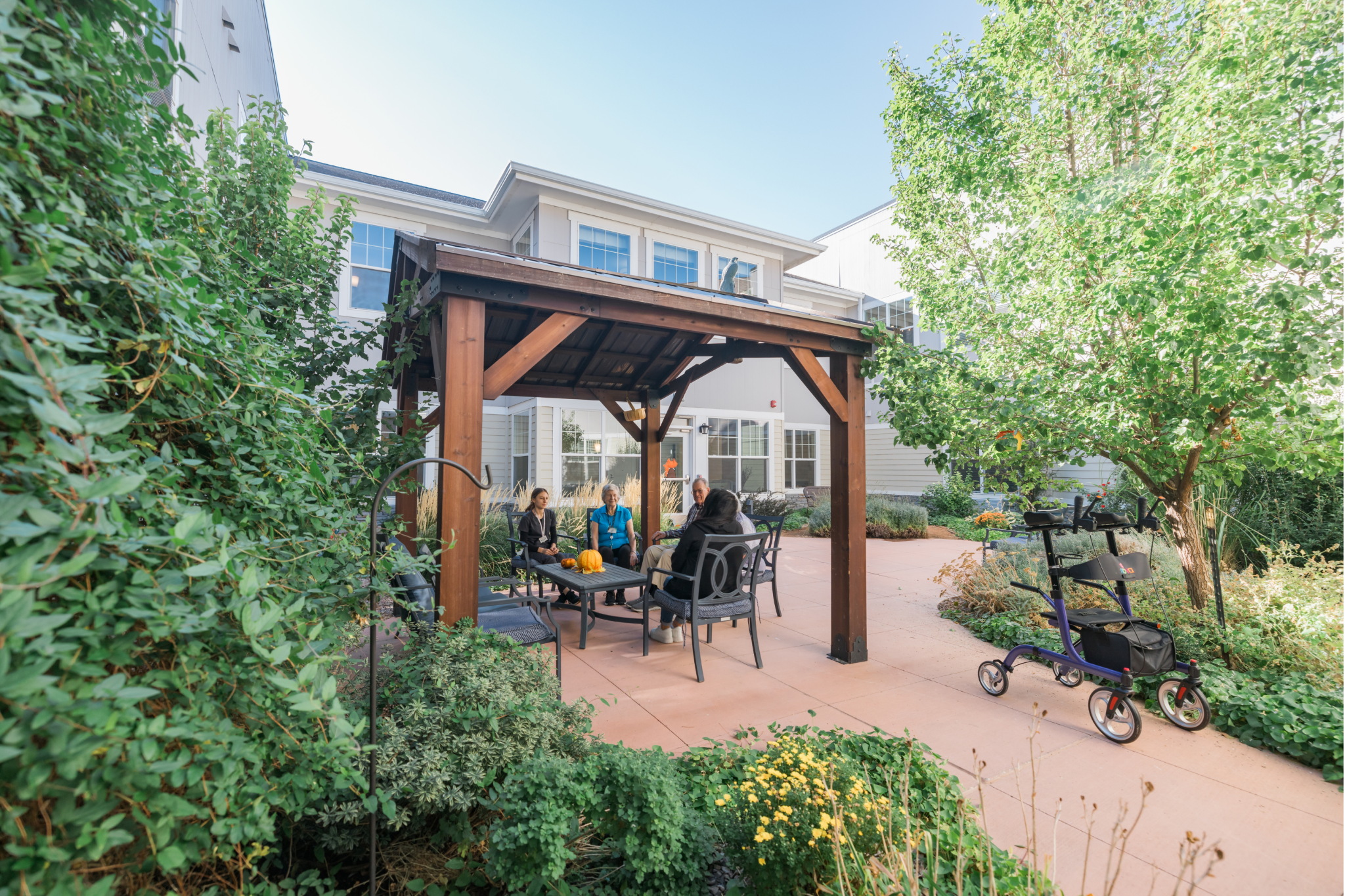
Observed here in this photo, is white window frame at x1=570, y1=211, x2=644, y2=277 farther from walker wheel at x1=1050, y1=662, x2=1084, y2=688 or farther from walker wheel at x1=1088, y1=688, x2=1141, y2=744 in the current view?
walker wheel at x1=1088, y1=688, x2=1141, y2=744

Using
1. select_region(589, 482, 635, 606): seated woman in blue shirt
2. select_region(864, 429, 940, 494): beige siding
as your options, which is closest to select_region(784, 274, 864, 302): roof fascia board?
select_region(864, 429, 940, 494): beige siding

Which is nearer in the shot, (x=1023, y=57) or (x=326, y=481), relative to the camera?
(x=326, y=481)

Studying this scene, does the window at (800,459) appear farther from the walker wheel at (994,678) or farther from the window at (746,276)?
the walker wheel at (994,678)

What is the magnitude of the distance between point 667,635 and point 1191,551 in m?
4.08

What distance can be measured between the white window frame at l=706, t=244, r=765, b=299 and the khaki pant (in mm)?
7580

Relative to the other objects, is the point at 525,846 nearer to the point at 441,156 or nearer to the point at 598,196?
the point at 598,196

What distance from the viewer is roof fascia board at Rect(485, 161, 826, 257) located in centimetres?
925

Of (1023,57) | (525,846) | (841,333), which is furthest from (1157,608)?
(525,846)

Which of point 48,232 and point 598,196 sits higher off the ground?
point 598,196

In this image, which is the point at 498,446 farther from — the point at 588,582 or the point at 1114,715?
the point at 1114,715

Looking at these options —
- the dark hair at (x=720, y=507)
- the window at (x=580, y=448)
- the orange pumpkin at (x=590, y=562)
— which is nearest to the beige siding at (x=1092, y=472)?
the window at (x=580, y=448)

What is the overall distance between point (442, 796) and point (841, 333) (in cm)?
378

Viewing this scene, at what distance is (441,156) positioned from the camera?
1191cm

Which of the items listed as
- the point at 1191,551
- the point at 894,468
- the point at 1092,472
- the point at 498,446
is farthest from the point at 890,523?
the point at 498,446
